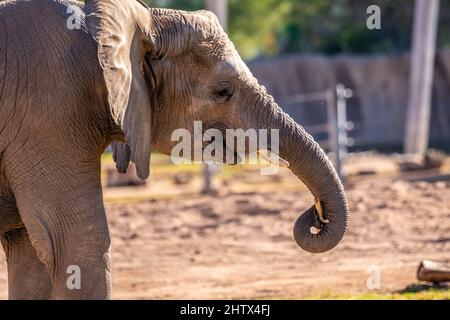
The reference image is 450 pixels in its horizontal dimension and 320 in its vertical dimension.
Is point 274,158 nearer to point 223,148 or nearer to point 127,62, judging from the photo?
point 223,148

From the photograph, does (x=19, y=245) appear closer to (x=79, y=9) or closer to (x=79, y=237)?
(x=79, y=237)

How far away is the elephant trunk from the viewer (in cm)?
603

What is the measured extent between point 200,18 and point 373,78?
74.0 ft

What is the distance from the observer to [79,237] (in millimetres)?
5789

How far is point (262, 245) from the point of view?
10906mm

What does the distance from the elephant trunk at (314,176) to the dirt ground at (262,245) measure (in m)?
2.43

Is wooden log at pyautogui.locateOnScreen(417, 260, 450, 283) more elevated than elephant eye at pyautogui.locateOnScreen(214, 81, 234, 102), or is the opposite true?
elephant eye at pyautogui.locateOnScreen(214, 81, 234, 102)

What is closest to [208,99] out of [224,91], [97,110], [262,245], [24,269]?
[224,91]

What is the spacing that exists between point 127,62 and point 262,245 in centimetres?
546

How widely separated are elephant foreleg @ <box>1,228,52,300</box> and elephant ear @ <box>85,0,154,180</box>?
1.00 metres

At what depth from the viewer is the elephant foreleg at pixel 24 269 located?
21.4ft

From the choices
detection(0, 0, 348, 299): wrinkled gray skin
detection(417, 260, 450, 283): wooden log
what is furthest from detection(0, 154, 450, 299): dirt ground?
detection(0, 0, 348, 299): wrinkled gray skin

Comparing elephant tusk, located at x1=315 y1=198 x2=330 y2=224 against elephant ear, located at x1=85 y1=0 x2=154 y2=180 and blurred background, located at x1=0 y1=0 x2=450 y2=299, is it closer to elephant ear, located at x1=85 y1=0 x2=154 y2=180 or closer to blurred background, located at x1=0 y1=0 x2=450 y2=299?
elephant ear, located at x1=85 y1=0 x2=154 y2=180

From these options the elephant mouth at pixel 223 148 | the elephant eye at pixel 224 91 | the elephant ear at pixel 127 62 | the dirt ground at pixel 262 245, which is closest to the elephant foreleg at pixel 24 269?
A: the elephant ear at pixel 127 62
